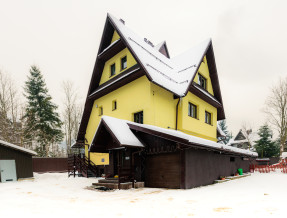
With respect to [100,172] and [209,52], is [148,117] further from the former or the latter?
[209,52]

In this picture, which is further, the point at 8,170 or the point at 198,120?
the point at 198,120

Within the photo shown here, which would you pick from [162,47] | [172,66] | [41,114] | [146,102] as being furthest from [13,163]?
[162,47]

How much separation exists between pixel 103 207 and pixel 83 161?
36.8 ft

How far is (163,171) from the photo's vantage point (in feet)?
33.4

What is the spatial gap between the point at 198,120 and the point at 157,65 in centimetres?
563

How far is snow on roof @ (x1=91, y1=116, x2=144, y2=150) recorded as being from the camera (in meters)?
9.35

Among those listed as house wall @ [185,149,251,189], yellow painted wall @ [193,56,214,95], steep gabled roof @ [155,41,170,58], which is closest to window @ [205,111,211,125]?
yellow painted wall @ [193,56,214,95]

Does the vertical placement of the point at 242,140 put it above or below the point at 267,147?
below

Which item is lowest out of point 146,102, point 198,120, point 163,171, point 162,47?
point 163,171

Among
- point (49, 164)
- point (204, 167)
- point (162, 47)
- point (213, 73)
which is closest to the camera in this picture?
point (204, 167)

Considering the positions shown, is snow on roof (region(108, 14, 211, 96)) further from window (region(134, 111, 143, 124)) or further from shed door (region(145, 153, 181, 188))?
shed door (region(145, 153, 181, 188))

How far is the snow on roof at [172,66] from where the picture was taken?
40.0ft

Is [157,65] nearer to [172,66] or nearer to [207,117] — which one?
[172,66]

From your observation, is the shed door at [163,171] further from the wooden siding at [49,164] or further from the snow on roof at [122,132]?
the wooden siding at [49,164]
